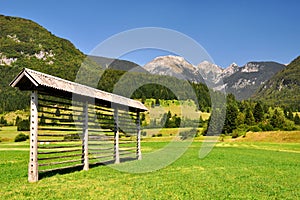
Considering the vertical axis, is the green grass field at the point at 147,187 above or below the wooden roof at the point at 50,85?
below

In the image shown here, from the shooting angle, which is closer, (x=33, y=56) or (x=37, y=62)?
(x=37, y=62)

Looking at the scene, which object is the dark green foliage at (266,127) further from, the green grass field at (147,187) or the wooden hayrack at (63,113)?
the green grass field at (147,187)

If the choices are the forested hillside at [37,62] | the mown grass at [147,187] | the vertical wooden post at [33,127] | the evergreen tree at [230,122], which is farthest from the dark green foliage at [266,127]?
the vertical wooden post at [33,127]

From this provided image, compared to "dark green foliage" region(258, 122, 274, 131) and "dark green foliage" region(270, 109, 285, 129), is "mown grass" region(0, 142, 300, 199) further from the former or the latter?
"dark green foliage" region(270, 109, 285, 129)

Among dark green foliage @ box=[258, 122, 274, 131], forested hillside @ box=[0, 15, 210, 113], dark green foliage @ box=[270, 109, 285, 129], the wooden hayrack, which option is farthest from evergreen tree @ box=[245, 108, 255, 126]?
the wooden hayrack

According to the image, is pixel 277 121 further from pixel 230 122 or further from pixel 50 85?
pixel 50 85

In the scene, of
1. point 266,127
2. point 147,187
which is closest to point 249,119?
point 266,127

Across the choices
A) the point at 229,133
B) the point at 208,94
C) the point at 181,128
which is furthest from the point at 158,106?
the point at 208,94

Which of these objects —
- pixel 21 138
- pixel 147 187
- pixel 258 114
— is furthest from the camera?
pixel 258 114

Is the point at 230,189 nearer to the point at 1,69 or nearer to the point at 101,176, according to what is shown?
the point at 101,176

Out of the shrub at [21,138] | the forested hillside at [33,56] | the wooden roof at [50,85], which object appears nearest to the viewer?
the wooden roof at [50,85]

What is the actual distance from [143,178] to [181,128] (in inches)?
2942

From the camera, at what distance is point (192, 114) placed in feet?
296

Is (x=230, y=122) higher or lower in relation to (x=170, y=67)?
lower
